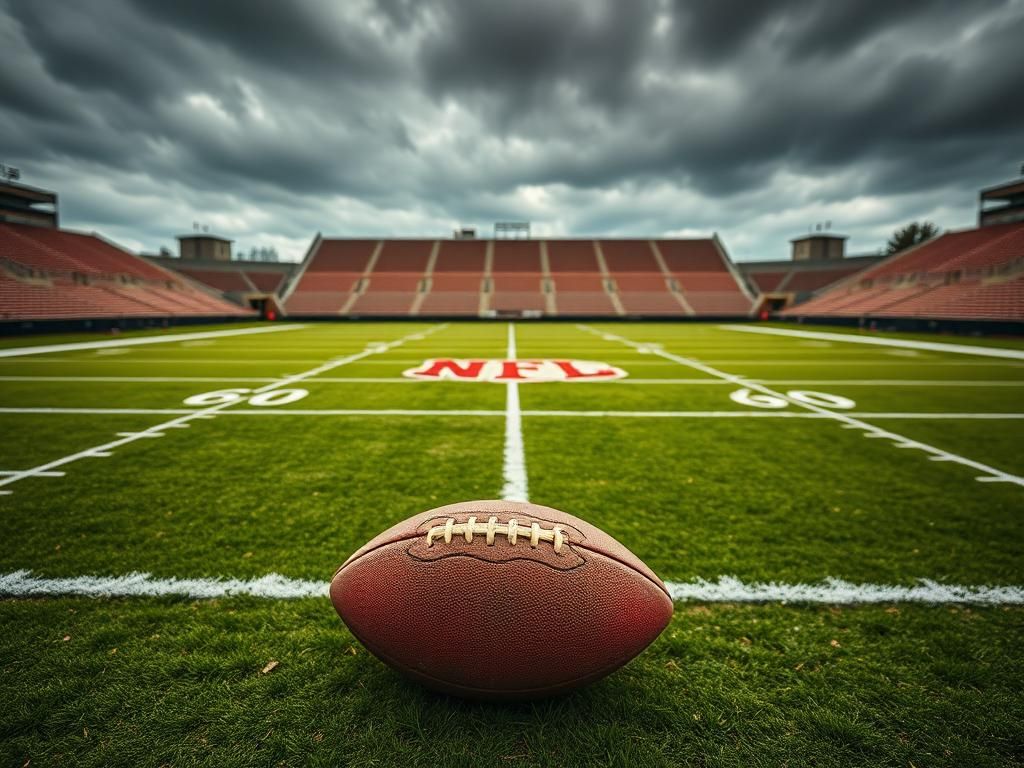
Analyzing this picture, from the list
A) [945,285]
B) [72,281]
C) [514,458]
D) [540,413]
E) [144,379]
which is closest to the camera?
[514,458]

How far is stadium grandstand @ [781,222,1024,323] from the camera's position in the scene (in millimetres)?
22594

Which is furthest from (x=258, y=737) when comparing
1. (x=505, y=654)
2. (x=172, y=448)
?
(x=172, y=448)

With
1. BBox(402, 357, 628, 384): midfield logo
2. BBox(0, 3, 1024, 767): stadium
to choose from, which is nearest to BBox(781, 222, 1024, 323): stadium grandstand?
BBox(402, 357, 628, 384): midfield logo

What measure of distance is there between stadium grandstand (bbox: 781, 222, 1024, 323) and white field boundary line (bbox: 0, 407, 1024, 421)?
2088 cm

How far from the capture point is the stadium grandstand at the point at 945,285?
22.6m

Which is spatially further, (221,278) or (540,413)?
(221,278)

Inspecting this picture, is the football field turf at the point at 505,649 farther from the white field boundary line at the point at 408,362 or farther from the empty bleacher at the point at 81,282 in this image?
the empty bleacher at the point at 81,282

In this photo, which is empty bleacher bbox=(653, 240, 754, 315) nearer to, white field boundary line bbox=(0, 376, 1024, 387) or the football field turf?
white field boundary line bbox=(0, 376, 1024, 387)

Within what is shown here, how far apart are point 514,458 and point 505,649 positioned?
8.77 feet

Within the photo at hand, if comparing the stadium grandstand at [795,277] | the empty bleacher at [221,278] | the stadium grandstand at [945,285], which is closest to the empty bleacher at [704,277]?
the stadium grandstand at [795,277]

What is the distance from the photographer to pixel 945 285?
27000 mm

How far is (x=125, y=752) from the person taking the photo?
1.36 meters

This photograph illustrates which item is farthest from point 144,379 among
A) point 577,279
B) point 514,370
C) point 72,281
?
point 577,279

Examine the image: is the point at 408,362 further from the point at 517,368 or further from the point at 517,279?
the point at 517,279
